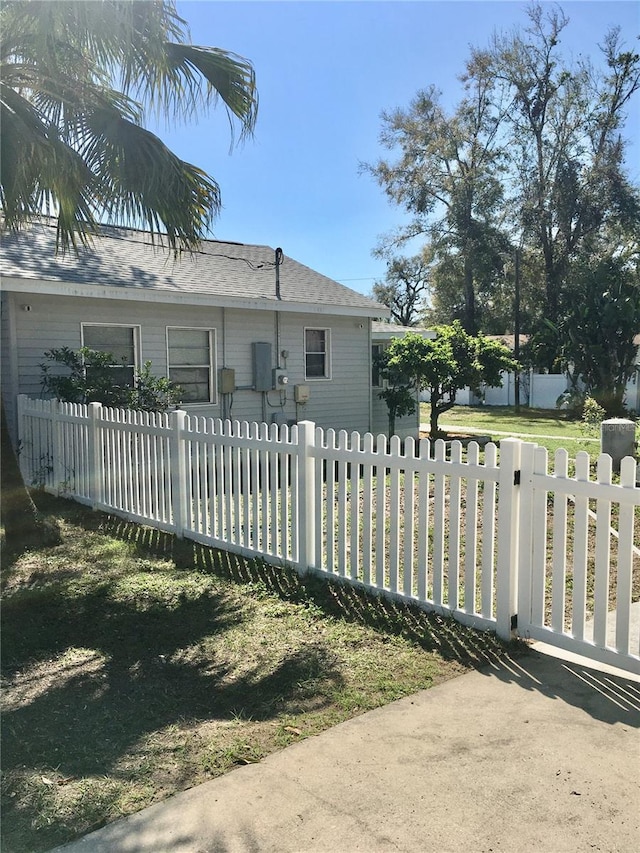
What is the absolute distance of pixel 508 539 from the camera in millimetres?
4086

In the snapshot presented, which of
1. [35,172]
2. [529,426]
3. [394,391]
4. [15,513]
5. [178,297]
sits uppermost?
[35,172]

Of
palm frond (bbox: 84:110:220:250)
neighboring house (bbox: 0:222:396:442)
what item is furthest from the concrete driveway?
neighboring house (bbox: 0:222:396:442)

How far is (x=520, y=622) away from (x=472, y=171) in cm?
3687

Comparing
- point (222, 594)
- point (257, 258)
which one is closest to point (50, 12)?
point (222, 594)

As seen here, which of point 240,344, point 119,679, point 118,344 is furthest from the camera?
point 240,344

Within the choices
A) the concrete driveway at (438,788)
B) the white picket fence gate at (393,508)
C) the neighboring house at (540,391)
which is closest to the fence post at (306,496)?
the white picket fence gate at (393,508)

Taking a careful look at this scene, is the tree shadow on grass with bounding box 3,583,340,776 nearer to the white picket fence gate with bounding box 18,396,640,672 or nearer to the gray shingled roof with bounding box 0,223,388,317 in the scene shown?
the white picket fence gate with bounding box 18,396,640,672

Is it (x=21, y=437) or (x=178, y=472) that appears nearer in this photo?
(x=178, y=472)

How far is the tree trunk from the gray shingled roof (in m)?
3.65

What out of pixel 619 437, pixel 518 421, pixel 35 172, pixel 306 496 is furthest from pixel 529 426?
pixel 35 172

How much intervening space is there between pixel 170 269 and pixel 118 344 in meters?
1.95

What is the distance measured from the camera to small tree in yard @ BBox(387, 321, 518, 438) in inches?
560

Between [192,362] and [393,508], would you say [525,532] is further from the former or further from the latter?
[192,362]

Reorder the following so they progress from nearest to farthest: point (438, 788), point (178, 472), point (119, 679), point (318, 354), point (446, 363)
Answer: point (438, 788) < point (119, 679) < point (178, 472) < point (318, 354) < point (446, 363)
